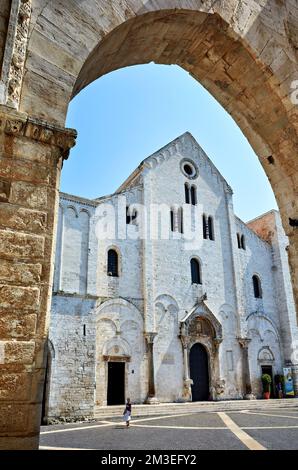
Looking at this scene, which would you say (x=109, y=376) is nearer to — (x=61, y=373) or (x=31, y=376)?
(x=61, y=373)

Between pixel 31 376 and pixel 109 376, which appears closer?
pixel 31 376

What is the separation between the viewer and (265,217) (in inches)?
1061

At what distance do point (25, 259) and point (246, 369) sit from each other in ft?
69.5

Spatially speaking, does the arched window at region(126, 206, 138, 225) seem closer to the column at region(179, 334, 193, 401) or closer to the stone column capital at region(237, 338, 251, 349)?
the column at region(179, 334, 193, 401)

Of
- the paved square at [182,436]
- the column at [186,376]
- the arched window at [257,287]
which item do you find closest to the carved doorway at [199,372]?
the column at [186,376]

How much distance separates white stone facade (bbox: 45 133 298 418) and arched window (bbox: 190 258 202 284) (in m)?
0.25

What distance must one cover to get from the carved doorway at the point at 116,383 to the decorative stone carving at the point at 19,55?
16.2m

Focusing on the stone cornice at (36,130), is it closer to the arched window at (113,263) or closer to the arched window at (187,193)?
the arched window at (113,263)

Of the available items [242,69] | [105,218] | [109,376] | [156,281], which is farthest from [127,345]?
[242,69]

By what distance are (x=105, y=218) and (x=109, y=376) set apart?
780 cm

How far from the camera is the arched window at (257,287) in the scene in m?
23.9

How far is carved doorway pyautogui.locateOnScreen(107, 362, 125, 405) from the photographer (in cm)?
1717

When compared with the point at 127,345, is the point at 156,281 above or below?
above

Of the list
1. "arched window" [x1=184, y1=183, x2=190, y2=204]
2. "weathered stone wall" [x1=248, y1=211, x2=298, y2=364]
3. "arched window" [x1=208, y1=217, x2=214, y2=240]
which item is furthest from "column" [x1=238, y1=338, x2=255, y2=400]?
"arched window" [x1=184, y1=183, x2=190, y2=204]
